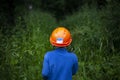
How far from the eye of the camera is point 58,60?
493cm

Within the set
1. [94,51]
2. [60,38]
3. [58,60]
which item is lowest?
[94,51]

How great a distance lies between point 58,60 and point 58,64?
0.18ft

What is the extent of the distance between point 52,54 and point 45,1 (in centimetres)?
2255

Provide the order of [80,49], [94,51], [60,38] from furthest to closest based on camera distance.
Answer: [80,49]
[94,51]
[60,38]

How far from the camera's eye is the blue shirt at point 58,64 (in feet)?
16.1

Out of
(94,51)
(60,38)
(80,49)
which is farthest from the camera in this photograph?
(80,49)

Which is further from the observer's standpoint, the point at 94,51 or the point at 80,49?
the point at 80,49

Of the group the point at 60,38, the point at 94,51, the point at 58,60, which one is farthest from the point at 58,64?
the point at 94,51

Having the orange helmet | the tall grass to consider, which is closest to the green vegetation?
the tall grass

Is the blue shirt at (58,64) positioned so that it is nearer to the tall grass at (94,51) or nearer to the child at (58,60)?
the child at (58,60)

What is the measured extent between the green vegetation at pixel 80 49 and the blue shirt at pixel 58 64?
1761mm

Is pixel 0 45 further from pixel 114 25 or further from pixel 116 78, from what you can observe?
pixel 114 25

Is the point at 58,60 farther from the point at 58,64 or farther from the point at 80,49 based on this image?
the point at 80,49

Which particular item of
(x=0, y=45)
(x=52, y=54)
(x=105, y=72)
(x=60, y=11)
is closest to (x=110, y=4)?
(x=105, y=72)
